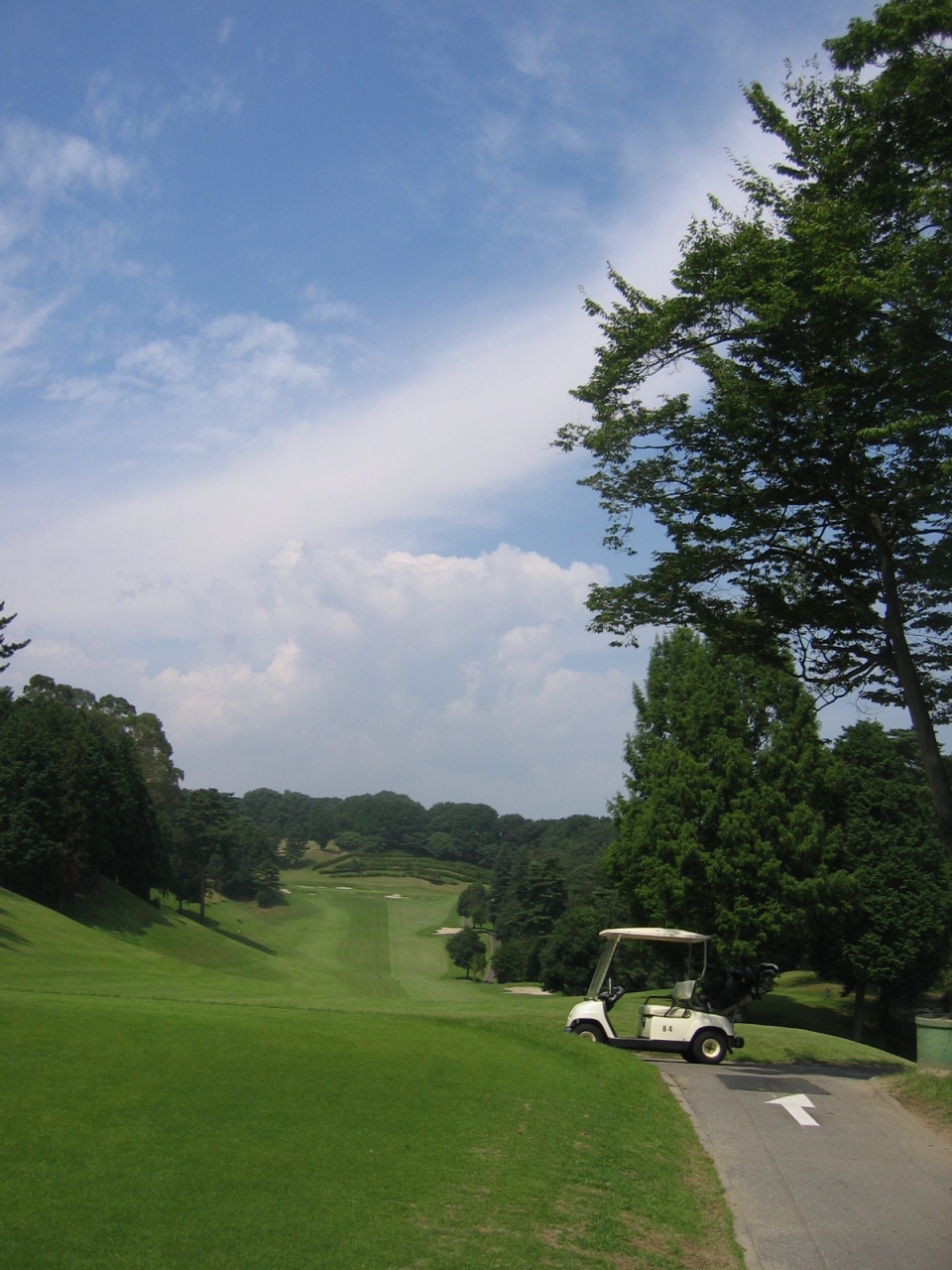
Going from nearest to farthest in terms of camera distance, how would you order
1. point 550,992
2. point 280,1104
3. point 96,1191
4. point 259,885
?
point 96,1191, point 280,1104, point 550,992, point 259,885

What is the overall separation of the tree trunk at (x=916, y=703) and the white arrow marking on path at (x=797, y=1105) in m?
4.46

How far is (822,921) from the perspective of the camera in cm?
3738

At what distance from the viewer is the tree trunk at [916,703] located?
613 inches

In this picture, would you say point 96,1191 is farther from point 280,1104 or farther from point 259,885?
point 259,885

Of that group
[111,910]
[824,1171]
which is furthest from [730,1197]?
[111,910]

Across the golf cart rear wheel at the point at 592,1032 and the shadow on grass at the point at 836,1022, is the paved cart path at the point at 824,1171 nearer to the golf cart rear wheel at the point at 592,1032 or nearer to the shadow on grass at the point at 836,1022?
the golf cart rear wheel at the point at 592,1032

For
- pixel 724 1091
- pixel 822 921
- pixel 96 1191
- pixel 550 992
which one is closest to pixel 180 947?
pixel 550 992

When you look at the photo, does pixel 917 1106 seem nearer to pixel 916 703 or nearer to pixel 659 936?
pixel 659 936

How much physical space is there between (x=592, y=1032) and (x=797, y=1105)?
5.29m

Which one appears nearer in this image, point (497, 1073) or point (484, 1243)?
point (484, 1243)

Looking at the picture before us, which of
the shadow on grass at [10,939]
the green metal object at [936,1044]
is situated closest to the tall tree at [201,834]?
the shadow on grass at [10,939]

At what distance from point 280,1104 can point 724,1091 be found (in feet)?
27.0

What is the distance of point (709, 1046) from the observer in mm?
18422

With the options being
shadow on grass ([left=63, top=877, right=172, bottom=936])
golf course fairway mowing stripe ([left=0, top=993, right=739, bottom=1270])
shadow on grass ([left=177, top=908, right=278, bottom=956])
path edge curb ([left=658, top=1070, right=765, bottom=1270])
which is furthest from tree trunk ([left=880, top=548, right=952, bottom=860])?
shadow on grass ([left=177, top=908, right=278, bottom=956])
